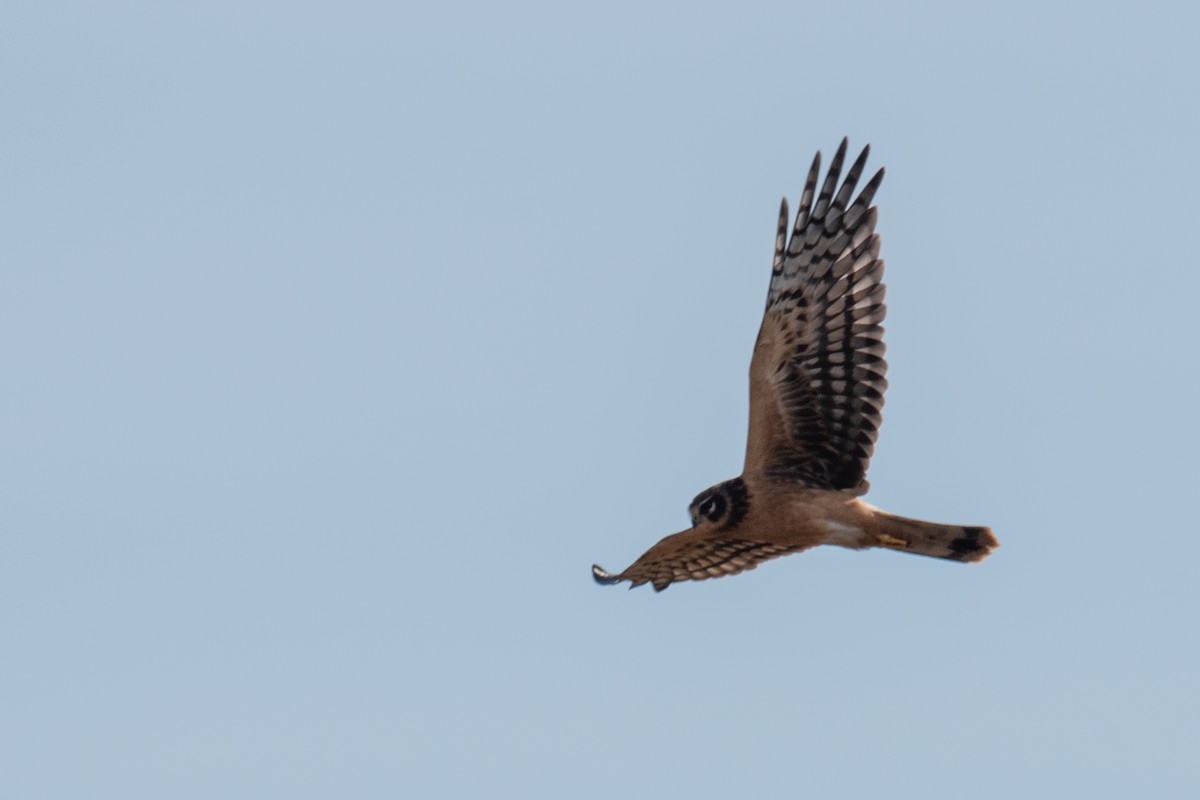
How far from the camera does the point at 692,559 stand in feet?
43.9

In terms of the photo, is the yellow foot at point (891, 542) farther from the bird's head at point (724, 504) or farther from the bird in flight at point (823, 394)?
the bird's head at point (724, 504)

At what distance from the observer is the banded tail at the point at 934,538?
1232cm

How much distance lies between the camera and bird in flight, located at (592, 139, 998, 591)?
487 inches

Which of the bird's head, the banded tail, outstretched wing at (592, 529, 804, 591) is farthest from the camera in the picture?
outstretched wing at (592, 529, 804, 591)

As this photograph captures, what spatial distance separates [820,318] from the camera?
12.4m

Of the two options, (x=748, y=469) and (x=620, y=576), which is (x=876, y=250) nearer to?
(x=748, y=469)

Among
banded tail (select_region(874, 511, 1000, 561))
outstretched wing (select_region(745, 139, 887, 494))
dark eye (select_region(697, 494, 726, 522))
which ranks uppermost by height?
outstretched wing (select_region(745, 139, 887, 494))

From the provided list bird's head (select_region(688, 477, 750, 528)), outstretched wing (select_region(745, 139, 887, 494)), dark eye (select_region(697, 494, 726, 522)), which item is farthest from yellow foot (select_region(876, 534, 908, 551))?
dark eye (select_region(697, 494, 726, 522))

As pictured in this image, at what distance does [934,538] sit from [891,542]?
266 millimetres

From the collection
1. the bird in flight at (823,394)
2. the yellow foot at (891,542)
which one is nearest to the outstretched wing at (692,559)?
the bird in flight at (823,394)

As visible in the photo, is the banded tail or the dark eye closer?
the banded tail

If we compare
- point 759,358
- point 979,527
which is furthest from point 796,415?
point 979,527

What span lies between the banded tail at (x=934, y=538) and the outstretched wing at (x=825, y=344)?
302 millimetres

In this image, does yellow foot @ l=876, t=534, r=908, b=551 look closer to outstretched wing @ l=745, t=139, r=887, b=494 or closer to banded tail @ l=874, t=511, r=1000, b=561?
banded tail @ l=874, t=511, r=1000, b=561
